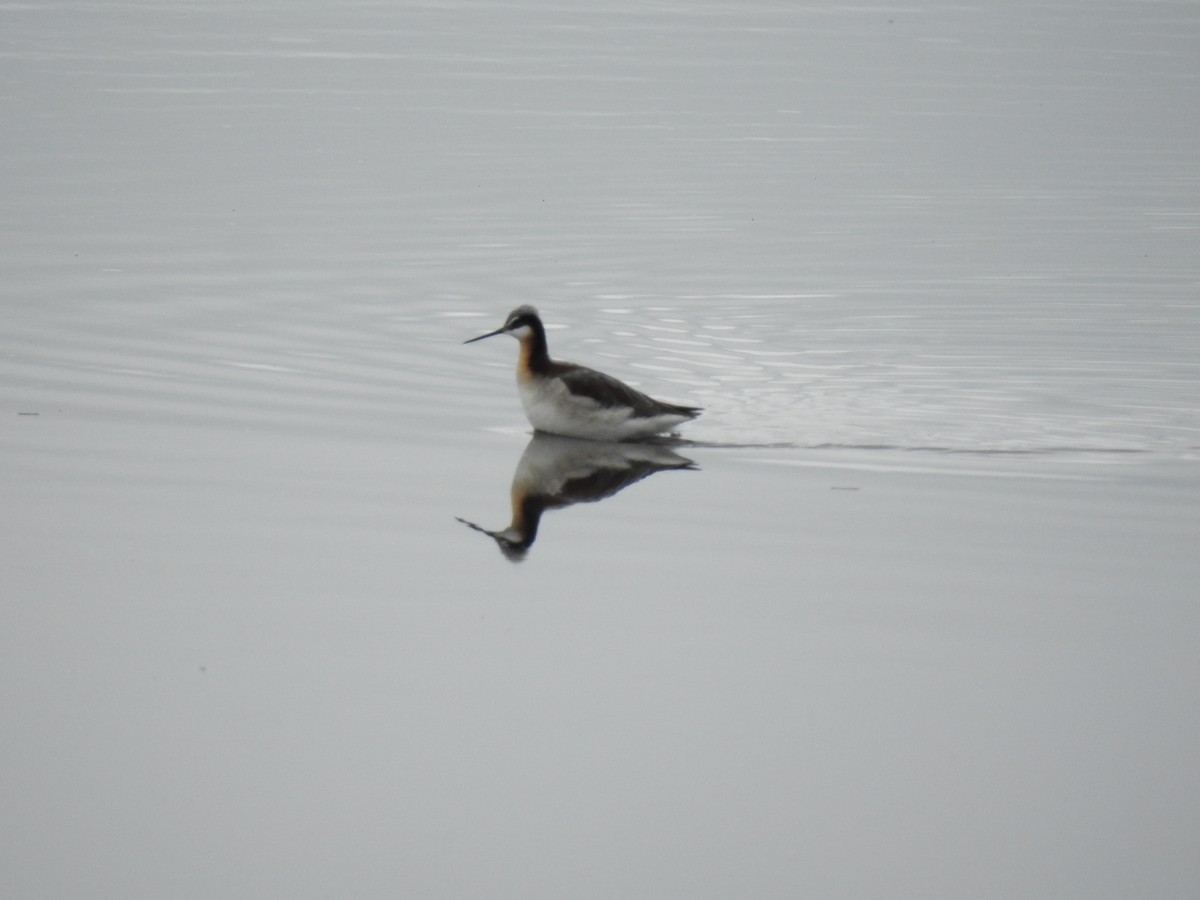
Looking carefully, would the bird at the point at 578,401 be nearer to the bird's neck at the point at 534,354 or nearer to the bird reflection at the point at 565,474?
the bird's neck at the point at 534,354

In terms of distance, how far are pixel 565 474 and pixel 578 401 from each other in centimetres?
78

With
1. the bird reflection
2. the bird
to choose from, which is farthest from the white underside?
the bird reflection

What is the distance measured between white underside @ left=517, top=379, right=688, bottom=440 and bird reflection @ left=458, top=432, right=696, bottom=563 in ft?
0.35

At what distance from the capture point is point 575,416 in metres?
12.6

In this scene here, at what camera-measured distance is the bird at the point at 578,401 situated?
12.4 m

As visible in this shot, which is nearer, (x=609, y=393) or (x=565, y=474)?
(x=565, y=474)

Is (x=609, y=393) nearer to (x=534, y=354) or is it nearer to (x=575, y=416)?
(x=575, y=416)

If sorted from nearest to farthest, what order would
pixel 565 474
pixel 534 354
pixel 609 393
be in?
pixel 565 474
pixel 609 393
pixel 534 354

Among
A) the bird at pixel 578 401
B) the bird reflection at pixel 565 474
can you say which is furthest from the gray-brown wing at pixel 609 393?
the bird reflection at pixel 565 474

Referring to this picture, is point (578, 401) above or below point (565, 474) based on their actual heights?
above

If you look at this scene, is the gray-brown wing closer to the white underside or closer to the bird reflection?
the white underside

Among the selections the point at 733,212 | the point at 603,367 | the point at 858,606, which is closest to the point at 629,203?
the point at 733,212

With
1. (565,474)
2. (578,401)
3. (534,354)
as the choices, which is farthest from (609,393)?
(565,474)

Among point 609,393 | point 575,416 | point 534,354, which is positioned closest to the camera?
point 609,393
